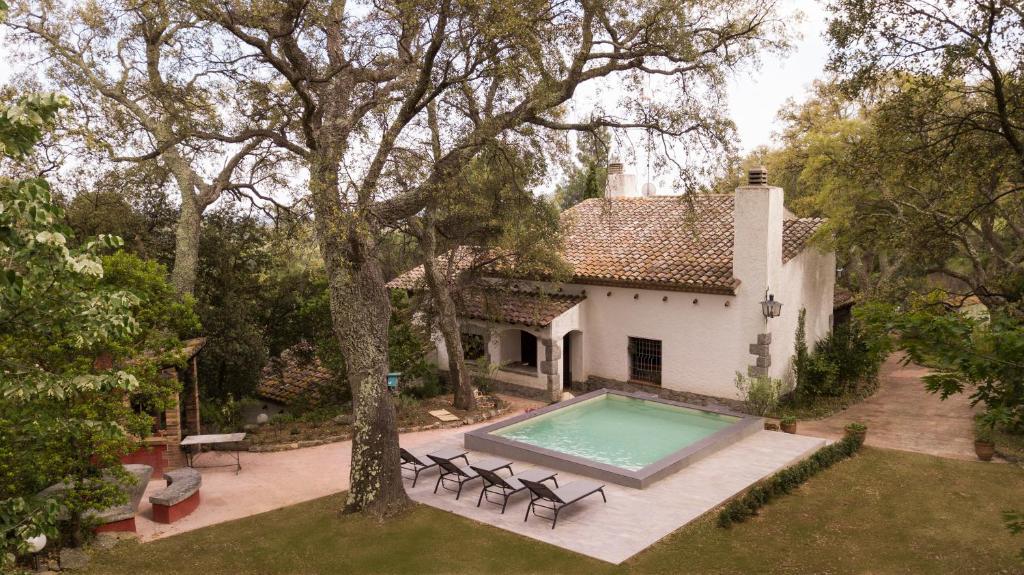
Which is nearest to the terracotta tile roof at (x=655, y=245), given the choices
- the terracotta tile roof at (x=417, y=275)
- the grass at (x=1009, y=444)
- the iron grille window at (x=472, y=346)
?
the terracotta tile roof at (x=417, y=275)

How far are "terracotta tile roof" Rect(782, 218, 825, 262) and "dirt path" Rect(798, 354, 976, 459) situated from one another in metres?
3.91

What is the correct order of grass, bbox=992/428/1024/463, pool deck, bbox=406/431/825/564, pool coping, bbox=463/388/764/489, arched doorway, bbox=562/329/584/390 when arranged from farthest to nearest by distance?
arched doorway, bbox=562/329/584/390 → grass, bbox=992/428/1024/463 → pool coping, bbox=463/388/764/489 → pool deck, bbox=406/431/825/564

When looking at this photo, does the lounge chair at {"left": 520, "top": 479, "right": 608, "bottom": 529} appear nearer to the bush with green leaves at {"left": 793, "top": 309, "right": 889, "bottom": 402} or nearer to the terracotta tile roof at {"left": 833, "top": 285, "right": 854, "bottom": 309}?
the bush with green leaves at {"left": 793, "top": 309, "right": 889, "bottom": 402}

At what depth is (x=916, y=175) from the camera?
12.4 m

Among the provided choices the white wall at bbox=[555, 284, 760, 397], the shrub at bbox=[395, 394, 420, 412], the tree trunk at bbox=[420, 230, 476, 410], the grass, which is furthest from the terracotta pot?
the shrub at bbox=[395, 394, 420, 412]

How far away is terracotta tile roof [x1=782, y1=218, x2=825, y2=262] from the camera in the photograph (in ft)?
65.4

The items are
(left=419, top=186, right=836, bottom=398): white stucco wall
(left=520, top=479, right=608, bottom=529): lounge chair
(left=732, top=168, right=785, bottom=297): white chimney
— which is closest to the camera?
(left=520, top=479, right=608, bottom=529): lounge chair

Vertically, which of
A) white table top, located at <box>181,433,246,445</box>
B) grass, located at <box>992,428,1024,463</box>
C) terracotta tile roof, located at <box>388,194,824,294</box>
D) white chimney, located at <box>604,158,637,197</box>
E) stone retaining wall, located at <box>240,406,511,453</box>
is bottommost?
stone retaining wall, located at <box>240,406,511,453</box>

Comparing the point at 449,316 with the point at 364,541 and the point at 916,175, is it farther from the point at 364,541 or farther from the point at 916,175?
the point at 916,175

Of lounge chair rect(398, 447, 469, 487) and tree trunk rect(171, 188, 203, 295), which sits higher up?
tree trunk rect(171, 188, 203, 295)

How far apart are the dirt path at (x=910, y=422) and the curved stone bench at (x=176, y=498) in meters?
13.4

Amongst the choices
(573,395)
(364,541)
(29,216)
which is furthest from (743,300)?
(29,216)

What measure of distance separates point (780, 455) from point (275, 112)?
39.5 feet

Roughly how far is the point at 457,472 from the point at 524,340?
10.7m
